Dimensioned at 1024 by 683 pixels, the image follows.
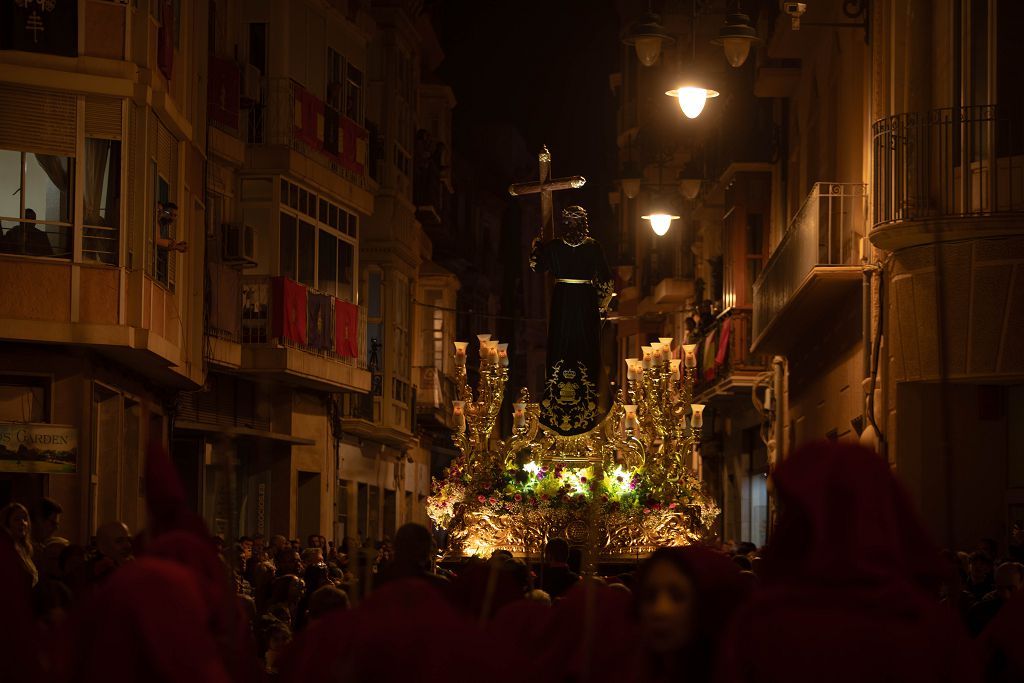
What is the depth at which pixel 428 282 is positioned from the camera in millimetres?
48406

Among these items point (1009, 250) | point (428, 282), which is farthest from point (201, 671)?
point (428, 282)

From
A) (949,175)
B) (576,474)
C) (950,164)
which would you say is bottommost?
(576,474)

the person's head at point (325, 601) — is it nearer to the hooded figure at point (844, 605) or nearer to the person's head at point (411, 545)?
the person's head at point (411, 545)

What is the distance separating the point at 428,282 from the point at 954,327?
1237 inches

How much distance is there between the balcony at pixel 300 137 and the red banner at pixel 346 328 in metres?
1.93

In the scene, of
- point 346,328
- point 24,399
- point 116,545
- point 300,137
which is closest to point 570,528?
point 24,399

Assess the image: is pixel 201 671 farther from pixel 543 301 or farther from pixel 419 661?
pixel 543 301

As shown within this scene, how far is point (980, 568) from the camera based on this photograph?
12891 millimetres

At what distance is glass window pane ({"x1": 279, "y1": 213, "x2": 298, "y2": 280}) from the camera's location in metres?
30.1

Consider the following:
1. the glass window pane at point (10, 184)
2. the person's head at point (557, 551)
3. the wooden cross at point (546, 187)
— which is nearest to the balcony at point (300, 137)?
the glass window pane at point (10, 184)

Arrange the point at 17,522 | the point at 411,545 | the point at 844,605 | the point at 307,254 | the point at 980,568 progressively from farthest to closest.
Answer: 1. the point at 307,254
2. the point at 980,568
3. the point at 17,522
4. the point at 411,545
5. the point at 844,605

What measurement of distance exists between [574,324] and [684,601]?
14.4m

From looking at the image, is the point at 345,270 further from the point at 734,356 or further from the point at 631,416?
the point at 631,416

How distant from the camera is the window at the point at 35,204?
2059cm
